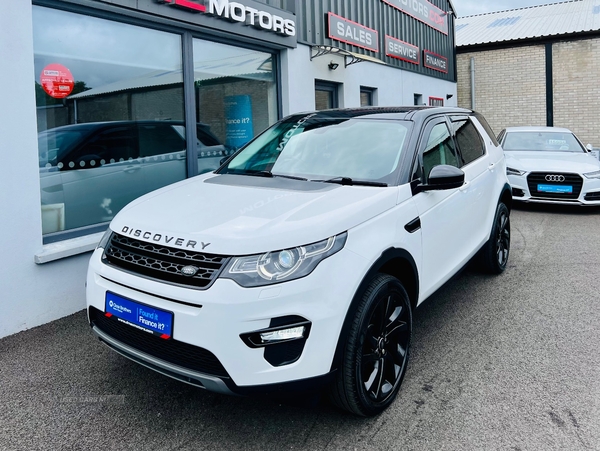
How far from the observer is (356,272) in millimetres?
2547

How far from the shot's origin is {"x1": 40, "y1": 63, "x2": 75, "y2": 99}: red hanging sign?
475cm

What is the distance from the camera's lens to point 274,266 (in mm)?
2387

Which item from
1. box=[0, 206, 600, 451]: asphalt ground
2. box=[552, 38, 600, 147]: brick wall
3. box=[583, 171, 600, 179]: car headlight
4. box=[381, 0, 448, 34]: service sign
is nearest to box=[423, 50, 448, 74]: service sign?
box=[381, 0, 448, 34]: service sign

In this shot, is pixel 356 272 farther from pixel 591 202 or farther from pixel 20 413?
pixel 591 202

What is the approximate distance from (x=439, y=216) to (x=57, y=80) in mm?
3778

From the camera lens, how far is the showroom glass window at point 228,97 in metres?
6.48

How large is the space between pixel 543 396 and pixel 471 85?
17.9 m

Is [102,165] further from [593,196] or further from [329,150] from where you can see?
[593,196]

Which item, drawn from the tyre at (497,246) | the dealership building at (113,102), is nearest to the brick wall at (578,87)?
the dealership building at (113,102)

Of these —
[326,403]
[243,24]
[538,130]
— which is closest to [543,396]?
[326,403]

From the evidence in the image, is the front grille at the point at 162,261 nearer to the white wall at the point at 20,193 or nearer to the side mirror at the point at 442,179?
the side mirror at the point at 442,179

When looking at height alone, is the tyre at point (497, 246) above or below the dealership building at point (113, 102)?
below

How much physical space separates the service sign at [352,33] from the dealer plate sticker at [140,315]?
24.0 ft

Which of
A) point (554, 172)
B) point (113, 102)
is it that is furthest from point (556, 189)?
point (113, 102)
